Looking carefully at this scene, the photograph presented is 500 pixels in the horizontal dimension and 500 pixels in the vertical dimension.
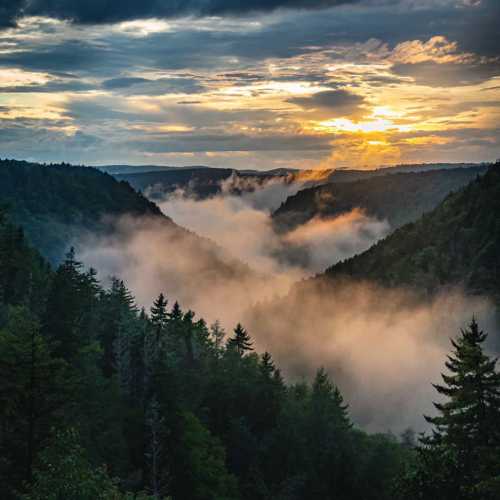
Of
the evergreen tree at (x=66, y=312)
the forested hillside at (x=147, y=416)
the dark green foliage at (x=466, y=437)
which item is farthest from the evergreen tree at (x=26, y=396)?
the dark green foliage at (x=466, y=437)

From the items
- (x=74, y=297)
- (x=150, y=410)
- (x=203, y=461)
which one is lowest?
(x=203, y=461)

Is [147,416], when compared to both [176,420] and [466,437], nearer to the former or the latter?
[176,420]

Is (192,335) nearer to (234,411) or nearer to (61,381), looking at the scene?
(234,411)

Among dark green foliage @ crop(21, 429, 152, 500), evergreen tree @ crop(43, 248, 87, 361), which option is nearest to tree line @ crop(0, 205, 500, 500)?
dark green foliage @ crop(21, 429, 152, 500)

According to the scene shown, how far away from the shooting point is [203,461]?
188 ft

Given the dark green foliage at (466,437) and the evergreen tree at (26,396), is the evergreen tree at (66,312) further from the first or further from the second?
the dark green foliage at (466,437)

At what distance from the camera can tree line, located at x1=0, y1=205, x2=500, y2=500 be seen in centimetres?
2958

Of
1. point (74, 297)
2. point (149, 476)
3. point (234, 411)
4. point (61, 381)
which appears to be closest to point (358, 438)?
point (234, 411)

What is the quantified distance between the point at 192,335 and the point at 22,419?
202 feet

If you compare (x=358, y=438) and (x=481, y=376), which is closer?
(x=481, y=376)

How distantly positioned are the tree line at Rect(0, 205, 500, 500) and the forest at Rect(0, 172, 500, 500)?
0.36 feet

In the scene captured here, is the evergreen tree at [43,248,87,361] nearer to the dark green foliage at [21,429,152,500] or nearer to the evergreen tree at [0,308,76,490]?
the evergreen tree at [0,308,76,490]

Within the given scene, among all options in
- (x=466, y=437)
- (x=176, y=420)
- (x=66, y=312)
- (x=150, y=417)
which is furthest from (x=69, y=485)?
(x=66, y=312)

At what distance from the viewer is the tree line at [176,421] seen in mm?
29578
